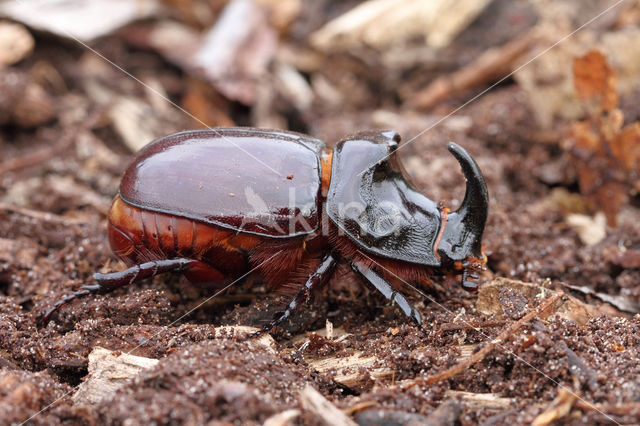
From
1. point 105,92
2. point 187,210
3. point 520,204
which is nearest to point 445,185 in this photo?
point 520,204

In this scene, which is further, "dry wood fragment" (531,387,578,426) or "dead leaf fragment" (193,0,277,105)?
"dead leaf fragment" (193,0,277,105)

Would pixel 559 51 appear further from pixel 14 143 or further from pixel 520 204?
pixel 14 143

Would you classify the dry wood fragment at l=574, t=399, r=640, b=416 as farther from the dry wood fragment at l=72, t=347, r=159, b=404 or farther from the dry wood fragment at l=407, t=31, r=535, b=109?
the dry wood fragment at l=407, t=31, r=535, b=109

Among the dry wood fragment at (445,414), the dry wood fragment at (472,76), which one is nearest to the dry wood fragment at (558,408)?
the dry wood fragment at (445,414)

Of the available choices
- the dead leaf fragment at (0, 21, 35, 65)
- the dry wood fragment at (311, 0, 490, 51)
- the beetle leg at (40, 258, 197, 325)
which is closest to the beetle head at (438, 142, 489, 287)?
the beetle leg at (40, 258, 197, 325)

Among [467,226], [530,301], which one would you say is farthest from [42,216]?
[530,301]

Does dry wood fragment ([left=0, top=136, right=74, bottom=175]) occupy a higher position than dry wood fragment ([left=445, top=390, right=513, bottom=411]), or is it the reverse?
dry wood fragment ([left=445, top=390, right=513, bottom=411])

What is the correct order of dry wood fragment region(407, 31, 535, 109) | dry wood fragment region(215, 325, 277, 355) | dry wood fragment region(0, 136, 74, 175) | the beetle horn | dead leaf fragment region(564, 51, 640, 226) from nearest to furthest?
dry wood fragment region(215, 325, 277, 355) < the beetle horn < dead leaf fragment region(564, 51, 640, 226) < dry wood fragment region(0, 136, 74, 175) < dry wood fragment region(407, 31, 535, 109)
